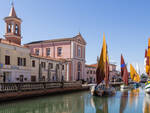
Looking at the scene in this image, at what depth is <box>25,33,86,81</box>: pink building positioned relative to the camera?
52.9 meters

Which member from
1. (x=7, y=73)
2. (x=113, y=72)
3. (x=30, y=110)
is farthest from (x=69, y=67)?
(x=113, y=72)

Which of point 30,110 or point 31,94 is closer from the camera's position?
point 30,110

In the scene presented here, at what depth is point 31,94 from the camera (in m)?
27.0

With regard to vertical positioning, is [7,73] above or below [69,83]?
above

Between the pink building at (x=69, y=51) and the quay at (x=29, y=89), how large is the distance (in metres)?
13.9

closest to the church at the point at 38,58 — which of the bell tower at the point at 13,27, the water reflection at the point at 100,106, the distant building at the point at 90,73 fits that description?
the bell tower at the point at 13,27

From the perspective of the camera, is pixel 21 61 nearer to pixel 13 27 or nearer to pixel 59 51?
pixel 13 27

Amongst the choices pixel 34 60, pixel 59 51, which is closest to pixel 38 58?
pixel 34 60

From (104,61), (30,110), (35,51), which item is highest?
(35,51)

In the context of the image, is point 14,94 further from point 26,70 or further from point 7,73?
point 26,70

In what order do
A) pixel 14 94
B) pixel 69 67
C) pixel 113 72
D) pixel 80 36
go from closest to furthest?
pixel 14 94, pixel 69 67, pixel 80 36, pixel 113 72

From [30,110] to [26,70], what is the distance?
17.3m

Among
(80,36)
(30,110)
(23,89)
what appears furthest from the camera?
(80,36)

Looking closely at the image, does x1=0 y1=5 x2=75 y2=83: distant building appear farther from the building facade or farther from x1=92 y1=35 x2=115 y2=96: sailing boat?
x1=92 y1=35 x2=115 y2=96: sailing boat
